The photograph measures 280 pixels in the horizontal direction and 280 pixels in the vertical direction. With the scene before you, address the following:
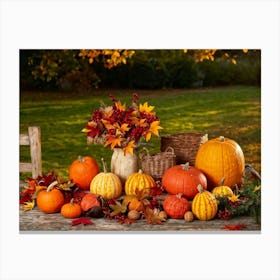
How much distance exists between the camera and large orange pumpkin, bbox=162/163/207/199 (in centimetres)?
415

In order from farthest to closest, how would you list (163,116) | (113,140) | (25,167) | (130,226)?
(163,116) < (25,167) < (113,140) < (130,226)

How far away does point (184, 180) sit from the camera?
4.15m

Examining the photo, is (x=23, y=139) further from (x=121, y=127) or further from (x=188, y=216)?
(x=188, y=216)

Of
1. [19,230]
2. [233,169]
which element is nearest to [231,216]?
[233,169]

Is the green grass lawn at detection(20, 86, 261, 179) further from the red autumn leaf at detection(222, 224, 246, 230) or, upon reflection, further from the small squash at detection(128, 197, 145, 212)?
the red autumn leaf at detection(222, 224, 246, 230)

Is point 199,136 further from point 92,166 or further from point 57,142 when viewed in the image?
point 57,142

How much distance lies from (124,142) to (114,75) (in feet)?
16.7

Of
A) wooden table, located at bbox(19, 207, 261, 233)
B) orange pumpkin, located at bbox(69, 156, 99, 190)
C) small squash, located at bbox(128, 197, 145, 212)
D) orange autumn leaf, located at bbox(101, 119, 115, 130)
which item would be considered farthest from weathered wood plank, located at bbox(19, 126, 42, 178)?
small squash, located at bbox(128, 197, 145, 212)

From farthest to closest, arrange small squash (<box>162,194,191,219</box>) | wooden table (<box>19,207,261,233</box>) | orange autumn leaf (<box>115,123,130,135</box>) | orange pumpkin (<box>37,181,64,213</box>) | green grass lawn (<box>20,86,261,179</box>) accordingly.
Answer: green grass lawn (<box>20,86,261,179</box>)
orange autumn leaf (<box>115,123,130,135</box>)
orange pumpkin (<box>37,181,64,213</box>)
small squash (<box>162,194,191,219</box>)
wooden table (<box>19,207,261,233</box>)

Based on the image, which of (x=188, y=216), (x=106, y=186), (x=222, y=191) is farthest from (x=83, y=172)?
(x=222, y=191)

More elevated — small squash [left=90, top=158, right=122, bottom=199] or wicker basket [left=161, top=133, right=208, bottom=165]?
wicker basket [left=161, top=133, right=208, bottom=165]

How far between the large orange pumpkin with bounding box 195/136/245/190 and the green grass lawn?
12.8 feet

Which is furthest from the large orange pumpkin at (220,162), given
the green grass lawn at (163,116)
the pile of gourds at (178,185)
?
the green grass lawn at (163,116)

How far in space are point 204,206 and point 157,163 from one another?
739mm
